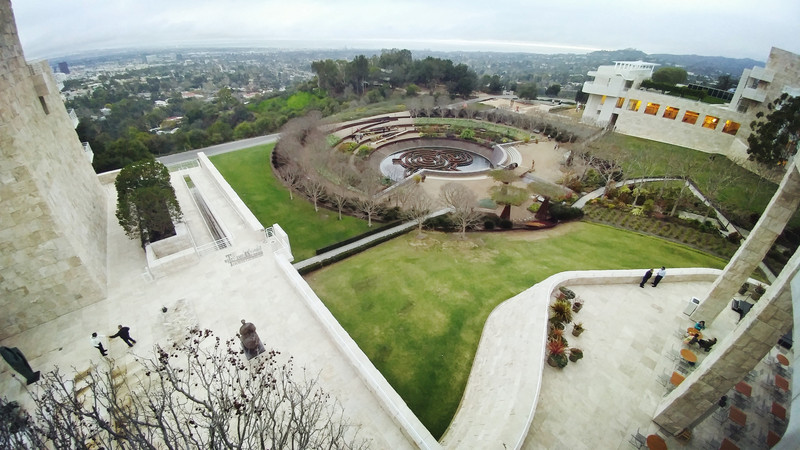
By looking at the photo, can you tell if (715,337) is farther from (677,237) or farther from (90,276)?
(90,276)

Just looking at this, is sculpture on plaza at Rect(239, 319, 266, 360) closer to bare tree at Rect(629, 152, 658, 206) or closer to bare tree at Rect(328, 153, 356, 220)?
bare tree at Rect(328, 153, 356, 220)

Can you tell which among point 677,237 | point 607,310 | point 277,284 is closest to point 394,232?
point 277,284

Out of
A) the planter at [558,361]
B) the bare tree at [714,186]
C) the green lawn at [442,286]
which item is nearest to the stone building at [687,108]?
the bare tree at [714,186]

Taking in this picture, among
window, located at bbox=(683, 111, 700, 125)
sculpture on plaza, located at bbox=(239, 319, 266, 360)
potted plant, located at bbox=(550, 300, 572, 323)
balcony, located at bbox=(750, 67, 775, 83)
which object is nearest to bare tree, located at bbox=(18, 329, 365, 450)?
sculpture on plaza, located at bbox=(239, 319, 266, 360)

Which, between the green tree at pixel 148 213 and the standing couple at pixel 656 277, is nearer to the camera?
the standing couple at pixel 656 277

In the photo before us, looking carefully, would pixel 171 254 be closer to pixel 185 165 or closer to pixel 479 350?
pixel 479 350

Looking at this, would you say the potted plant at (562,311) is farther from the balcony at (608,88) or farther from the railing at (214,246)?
the balcony at (608,88)

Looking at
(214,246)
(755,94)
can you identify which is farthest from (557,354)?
(755,94)
